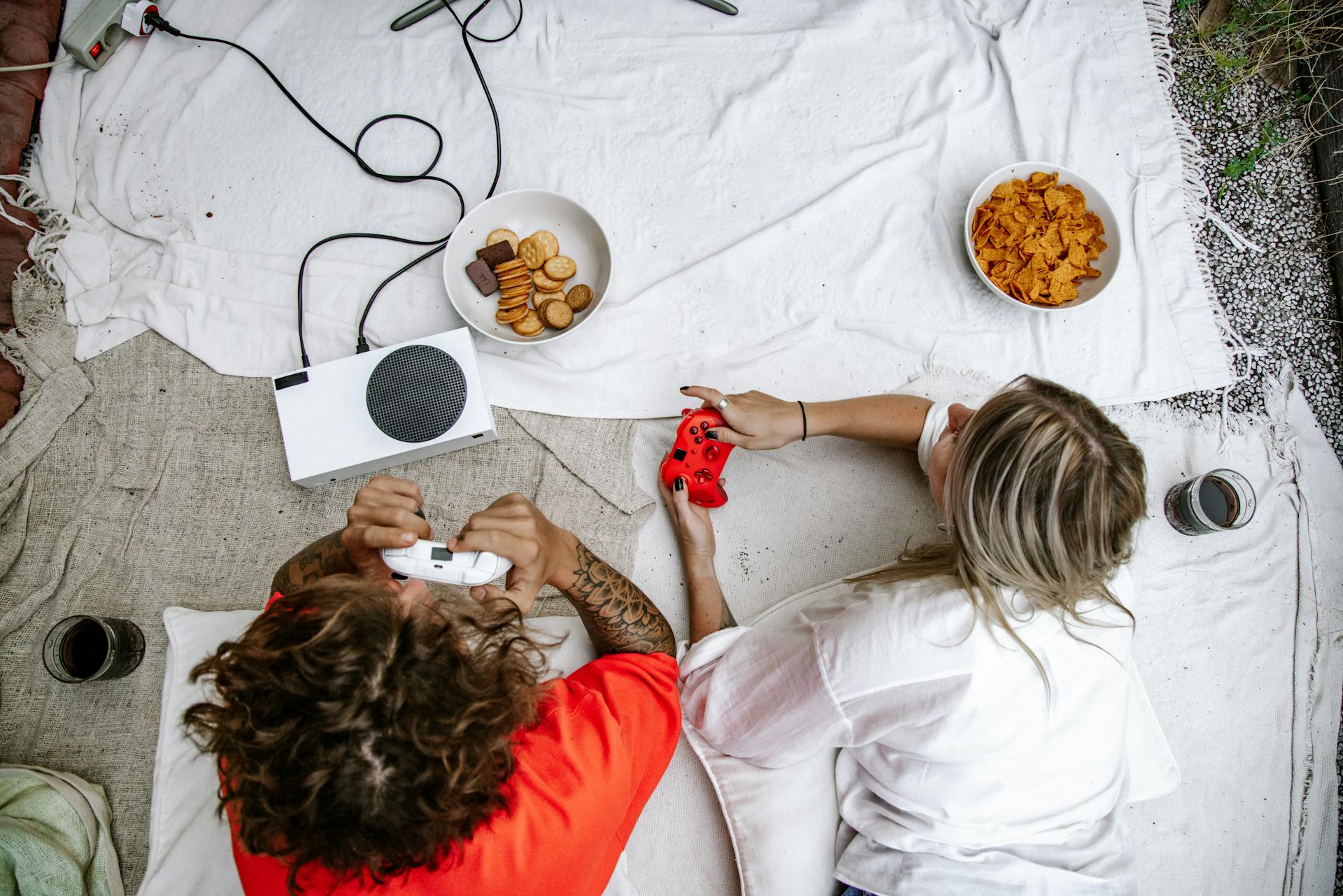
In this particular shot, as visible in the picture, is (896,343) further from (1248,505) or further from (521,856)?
(521,856)

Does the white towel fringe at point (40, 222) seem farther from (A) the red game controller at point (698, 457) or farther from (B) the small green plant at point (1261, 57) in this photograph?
(B) the small green plant at point (1261, 57)

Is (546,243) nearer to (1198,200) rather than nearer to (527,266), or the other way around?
(527,266)

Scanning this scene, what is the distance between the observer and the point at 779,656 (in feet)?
3.11

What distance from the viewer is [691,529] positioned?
120 cm

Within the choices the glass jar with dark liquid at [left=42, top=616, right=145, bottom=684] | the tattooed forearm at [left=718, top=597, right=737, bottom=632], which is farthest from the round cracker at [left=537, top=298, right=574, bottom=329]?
the glass jar with dark liquid at [left=42, top=616, right=145, bottom=684]

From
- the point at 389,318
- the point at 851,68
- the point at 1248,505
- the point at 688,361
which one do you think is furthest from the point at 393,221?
the point at 1248,505

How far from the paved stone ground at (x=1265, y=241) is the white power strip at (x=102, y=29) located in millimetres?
1944

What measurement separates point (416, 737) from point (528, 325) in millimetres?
755

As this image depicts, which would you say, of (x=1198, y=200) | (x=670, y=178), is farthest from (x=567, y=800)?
(x=1198, y=200)

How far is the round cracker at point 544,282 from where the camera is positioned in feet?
4.07

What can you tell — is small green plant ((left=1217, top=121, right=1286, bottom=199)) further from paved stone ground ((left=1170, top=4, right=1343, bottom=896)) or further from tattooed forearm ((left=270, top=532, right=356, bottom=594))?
tattooed forearm ((left=270, top=532, right=356, bottom=594))

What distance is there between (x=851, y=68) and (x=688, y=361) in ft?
2.15

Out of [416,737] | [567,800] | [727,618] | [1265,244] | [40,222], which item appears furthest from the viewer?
[1265,244]

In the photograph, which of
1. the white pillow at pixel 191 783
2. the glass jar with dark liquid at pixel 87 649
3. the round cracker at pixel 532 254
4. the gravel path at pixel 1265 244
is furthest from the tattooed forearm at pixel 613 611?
the gravel path at pixel 1265 244
